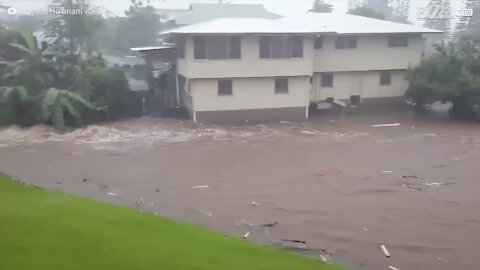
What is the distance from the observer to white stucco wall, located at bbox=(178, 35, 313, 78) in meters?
19.2

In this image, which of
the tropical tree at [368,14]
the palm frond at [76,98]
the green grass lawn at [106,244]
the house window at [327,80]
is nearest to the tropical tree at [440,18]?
the house window at [327,80]

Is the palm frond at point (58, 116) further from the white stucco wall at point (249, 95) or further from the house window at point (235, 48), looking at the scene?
the house window at point (235, 48)

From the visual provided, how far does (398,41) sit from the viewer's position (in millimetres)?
22734

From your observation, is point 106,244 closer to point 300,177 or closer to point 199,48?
point 300,177

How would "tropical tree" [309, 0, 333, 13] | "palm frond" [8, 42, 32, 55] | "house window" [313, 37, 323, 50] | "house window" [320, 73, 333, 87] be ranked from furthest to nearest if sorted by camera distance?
"tropical tree" [309, 0, 333, 13]
"house window" [320, 73, 333, 87]
"house window" [313, 37, 323, 50]
"palm frond" [8, 42, 32, 55]

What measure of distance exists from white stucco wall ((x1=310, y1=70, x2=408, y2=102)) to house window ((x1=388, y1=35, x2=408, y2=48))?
3.81 feet

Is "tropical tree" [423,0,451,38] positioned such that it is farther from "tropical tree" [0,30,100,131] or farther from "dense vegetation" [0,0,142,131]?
"tropical tree" [0,30,100,131]

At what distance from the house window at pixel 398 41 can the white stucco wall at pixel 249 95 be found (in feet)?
15.5

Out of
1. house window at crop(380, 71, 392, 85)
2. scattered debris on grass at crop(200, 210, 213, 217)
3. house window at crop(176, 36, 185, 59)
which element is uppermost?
house window at crop(176, 36, 185, 59)

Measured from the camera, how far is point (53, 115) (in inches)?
695

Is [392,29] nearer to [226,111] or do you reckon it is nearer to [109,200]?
[226,111]

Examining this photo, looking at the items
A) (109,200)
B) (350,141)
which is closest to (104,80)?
(350,141)

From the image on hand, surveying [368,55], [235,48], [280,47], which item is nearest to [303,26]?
[280,47]

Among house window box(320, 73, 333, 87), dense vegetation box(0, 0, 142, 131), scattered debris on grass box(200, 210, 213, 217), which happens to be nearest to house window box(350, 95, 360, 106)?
house window box(320, 73, 333, 87)
